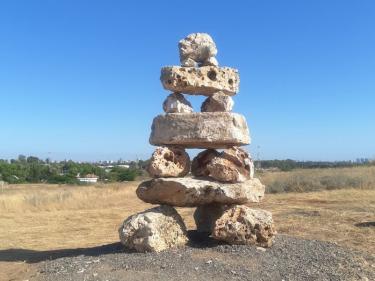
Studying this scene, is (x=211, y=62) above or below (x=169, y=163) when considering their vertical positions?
above

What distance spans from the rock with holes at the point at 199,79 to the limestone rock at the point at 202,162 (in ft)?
3.52

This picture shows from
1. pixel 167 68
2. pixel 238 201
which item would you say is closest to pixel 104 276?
pixel 238 201

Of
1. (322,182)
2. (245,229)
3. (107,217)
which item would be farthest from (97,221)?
(322,182)

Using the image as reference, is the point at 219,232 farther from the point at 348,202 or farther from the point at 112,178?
the point at 112,178

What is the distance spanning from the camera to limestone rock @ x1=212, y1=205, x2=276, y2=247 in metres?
8.58

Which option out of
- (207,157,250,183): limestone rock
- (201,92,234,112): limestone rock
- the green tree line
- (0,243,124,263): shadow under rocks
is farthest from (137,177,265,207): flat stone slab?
the green tree line

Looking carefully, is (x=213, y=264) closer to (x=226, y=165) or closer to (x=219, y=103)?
(x=226, y=165)

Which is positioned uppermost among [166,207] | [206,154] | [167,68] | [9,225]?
[167,68]

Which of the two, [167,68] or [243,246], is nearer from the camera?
[243,246]

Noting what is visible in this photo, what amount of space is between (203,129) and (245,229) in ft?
5.85

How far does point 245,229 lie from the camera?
28.2 ft

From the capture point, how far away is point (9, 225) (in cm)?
1698

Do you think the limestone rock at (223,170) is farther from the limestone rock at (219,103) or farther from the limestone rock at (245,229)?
the limestone rock at (219,103)

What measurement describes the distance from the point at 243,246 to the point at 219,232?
17.7 inches
